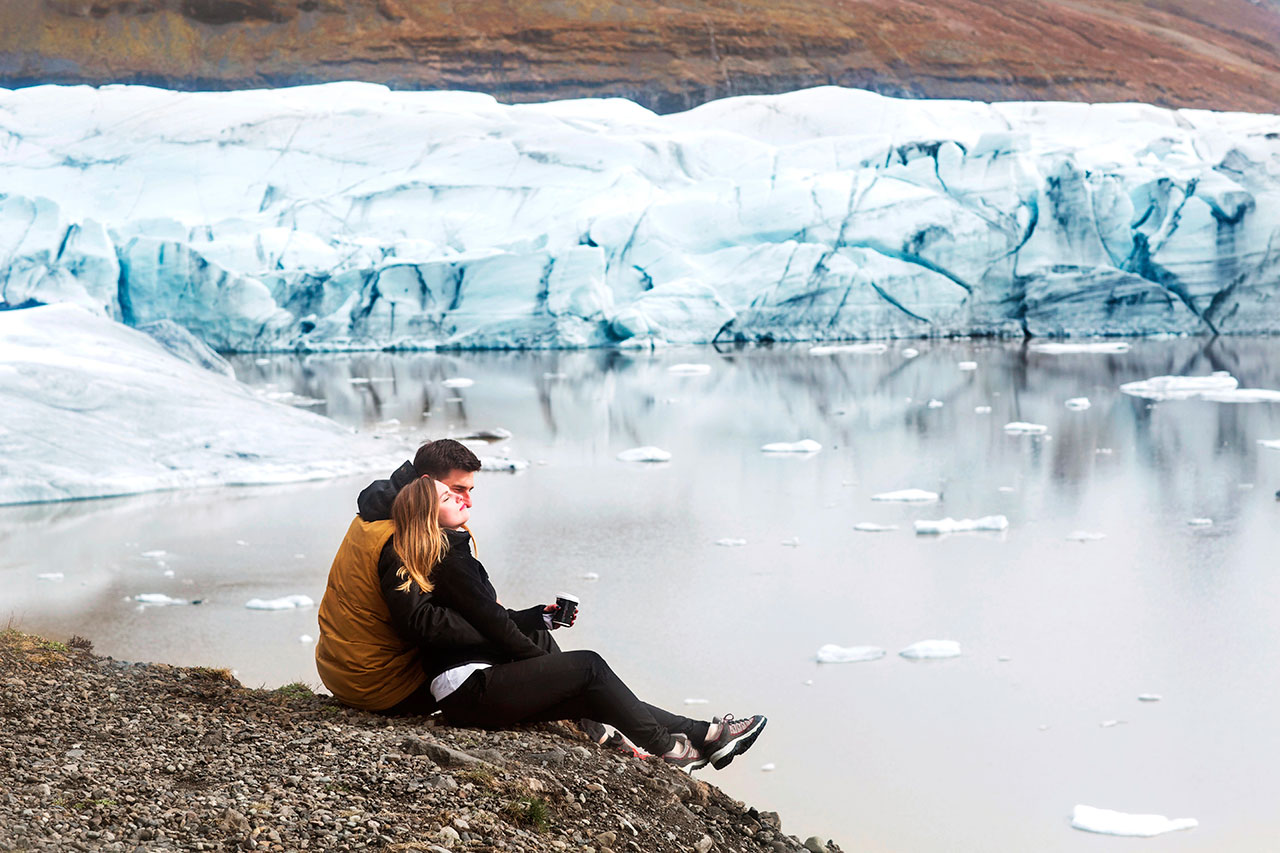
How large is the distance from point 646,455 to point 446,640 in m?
5.92

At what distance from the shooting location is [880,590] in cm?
498

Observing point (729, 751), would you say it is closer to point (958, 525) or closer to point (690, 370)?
point (958, 525)

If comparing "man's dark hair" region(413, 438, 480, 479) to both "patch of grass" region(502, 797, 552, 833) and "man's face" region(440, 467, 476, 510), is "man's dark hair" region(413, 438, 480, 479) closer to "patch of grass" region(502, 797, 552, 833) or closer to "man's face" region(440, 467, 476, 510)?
"man's face" region(440, 467, 476, 510)

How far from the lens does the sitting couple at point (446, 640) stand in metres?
2.43

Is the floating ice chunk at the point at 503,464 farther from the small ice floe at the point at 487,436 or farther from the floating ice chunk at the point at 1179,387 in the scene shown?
the floating ice chunk at the point at 1179,387

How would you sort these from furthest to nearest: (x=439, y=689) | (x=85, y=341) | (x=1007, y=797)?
(x=85, y=341), (x=1007, y=797), (x=439, y=689)

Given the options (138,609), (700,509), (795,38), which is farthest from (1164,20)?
(138,609)

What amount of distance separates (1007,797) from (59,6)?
34286mm

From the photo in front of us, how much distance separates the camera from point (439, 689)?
2.56 metres

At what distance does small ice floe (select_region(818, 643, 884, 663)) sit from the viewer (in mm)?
4090

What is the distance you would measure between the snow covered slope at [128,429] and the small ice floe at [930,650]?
13.7 feet

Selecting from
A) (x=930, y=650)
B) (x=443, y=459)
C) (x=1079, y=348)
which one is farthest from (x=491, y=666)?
(x=1079, y=348)

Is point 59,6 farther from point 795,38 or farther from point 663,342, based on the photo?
point 663,342

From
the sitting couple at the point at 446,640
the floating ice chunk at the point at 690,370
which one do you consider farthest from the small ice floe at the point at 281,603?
the floating ice chunk at the point at 690,370
